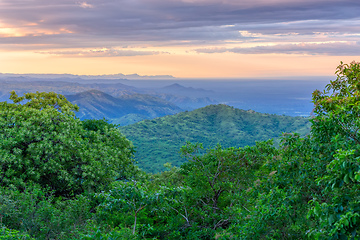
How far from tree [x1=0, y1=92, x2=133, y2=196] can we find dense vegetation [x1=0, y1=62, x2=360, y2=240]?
9 centimetres

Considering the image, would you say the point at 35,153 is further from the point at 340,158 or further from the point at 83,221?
the point at 340,158

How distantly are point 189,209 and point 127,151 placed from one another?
13314 millimetres

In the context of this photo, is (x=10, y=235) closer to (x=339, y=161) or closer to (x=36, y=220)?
(x=36, y=220)

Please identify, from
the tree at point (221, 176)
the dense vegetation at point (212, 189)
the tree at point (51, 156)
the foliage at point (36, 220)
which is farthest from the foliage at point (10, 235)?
the tree at point (51, 156)

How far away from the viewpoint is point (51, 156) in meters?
20.9

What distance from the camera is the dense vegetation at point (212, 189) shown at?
779cm

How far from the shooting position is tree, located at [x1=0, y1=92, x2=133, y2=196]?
1990 centimetres

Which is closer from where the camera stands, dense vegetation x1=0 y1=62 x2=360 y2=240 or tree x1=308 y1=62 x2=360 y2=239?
tree x1=308 y1=62 x2=360 y2=239

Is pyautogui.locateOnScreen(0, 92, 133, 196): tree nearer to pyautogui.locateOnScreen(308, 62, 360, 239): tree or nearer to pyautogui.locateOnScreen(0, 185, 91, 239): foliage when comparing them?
pyautogui.locateOnScreen(0, 185, 91, 239): foliage

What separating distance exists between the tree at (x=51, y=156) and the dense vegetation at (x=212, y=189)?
85mm

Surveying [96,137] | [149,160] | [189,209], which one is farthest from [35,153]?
[149,160]

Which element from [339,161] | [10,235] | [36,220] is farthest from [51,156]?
[339,161]

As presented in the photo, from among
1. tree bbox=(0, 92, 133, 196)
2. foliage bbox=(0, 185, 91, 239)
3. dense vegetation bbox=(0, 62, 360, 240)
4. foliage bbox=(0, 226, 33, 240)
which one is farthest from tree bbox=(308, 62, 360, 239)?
tree bbox=(0, 92, 133, 196)

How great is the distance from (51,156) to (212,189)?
11.9m
